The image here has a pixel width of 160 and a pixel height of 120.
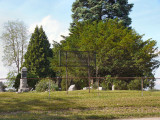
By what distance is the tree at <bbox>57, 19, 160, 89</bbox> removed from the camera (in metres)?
26.2

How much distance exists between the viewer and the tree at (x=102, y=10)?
33.3 m

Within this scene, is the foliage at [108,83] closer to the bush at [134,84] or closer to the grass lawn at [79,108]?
the bush at [134,84]

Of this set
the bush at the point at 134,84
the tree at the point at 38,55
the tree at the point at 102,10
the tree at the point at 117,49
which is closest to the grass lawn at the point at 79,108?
the bush at the point at 134,84

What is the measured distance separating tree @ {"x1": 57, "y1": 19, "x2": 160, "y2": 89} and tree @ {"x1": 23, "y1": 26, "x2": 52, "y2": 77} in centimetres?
1122

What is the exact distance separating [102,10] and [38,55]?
1441 cm

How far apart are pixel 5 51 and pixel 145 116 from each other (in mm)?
35982

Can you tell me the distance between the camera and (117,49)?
2656 centimetres

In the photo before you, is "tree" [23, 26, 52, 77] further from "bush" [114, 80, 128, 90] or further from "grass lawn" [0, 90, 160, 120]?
"grass lawn" [0, 90, 160, 120]

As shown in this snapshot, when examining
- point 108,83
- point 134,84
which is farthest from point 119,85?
point 134,84

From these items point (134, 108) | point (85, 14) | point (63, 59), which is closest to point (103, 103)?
point (134, 108)

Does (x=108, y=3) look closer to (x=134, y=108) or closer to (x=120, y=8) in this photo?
(x=120, y=8)

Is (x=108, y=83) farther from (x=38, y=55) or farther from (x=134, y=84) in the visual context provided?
(x=38, y=55)

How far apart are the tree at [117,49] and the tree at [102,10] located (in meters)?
4.92

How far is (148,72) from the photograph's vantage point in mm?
28344
